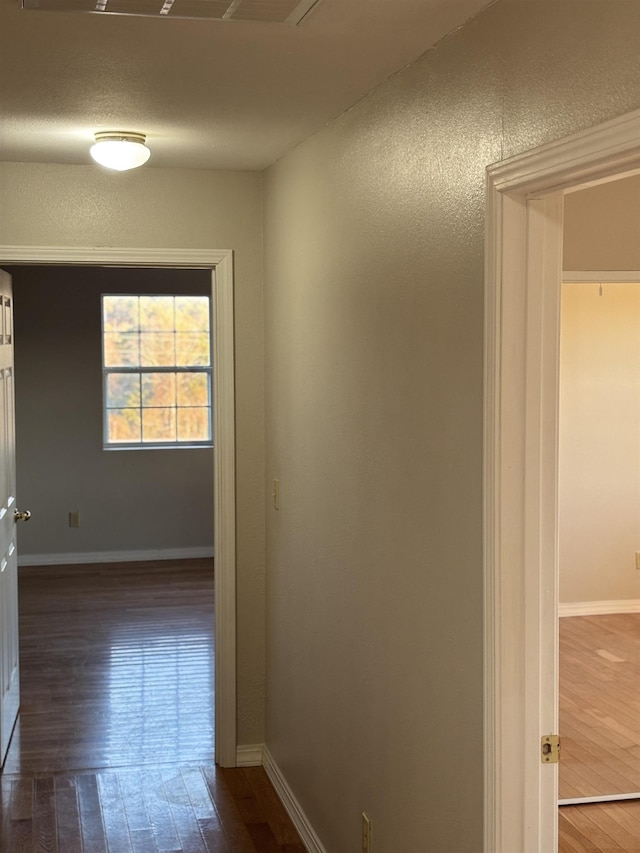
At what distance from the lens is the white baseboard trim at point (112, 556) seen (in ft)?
28.0

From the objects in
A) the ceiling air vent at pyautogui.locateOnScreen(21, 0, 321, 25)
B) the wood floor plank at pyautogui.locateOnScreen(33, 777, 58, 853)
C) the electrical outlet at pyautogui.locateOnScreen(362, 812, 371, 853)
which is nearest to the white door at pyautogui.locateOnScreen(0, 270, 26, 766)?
the wood floor plank at pyautogui.locateOnScreen(33, 777, 58, 853)

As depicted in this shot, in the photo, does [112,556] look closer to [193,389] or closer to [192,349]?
[193,389]

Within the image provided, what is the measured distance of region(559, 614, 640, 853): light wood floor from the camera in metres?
3.80

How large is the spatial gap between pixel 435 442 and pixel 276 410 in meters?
1.80

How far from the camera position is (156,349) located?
877 centimetres

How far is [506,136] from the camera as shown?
2.11 metres

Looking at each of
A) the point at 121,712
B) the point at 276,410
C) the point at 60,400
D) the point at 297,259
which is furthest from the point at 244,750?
the point at 60,400

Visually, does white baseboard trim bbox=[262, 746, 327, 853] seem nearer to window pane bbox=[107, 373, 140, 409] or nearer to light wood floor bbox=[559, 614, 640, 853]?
light wood floor bbox=[559, 614, 640, 853]

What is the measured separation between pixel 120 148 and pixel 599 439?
13.8ft

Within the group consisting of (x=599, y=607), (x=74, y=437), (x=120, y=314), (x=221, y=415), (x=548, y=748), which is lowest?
(x=599, y=607)

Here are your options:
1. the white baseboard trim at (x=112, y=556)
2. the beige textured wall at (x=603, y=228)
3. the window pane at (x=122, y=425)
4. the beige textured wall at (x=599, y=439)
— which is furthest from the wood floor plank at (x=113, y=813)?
the window pane at (x=122, y=425)

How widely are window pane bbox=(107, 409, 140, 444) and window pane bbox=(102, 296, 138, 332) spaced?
70 centimetres

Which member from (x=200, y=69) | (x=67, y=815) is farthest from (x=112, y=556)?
(x=200, y=69)

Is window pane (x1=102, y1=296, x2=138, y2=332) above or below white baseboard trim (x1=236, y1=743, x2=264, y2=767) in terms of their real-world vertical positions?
above
